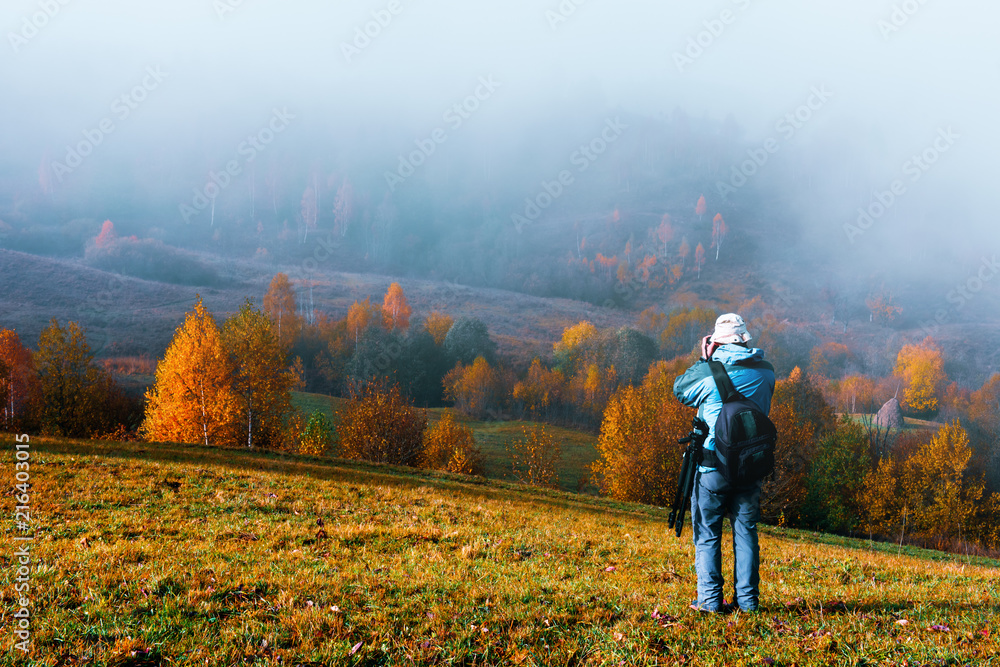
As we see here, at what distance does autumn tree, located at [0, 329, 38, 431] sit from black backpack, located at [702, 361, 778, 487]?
192 feet

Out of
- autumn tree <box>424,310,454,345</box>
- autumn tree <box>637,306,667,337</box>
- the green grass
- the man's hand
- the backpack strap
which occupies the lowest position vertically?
the green grass

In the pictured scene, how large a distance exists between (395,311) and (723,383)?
418 ft

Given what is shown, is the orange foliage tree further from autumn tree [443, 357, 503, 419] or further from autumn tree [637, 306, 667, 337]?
autumn tree [637, 306, 667, 337]

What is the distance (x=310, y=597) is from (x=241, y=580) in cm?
110

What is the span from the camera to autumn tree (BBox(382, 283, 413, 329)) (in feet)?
421

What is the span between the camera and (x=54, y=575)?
646 cm

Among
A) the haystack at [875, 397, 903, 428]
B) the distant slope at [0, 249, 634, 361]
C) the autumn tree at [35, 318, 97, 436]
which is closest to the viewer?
the autumn tree at [35, 318, 97, 436]

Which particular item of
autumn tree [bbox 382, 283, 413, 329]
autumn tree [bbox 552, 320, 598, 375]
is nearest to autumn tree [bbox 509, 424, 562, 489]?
autumn tree [bbox 552, 320, 598, 375]

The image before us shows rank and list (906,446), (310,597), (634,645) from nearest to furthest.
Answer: (634,645) → (310,597) → (906,446)

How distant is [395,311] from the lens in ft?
427

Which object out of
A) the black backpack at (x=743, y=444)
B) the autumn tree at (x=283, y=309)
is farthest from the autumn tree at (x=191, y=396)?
the autumn tree at (x=283, y=309)

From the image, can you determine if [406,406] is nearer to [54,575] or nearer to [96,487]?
[96,487]

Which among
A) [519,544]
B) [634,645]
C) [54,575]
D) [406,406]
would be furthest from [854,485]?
[54,575]

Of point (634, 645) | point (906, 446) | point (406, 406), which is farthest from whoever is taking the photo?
point (906, 446)
